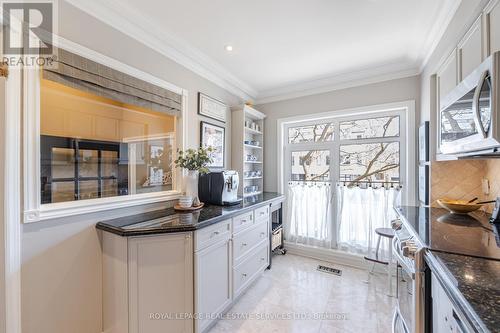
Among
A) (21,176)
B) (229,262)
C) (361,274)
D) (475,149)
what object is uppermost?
(475,149)

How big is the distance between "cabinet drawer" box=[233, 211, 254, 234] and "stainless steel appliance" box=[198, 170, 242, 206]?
24 cm

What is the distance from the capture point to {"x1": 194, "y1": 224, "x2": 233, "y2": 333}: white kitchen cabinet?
1.57m

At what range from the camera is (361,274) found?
2.66m

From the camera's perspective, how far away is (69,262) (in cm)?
144

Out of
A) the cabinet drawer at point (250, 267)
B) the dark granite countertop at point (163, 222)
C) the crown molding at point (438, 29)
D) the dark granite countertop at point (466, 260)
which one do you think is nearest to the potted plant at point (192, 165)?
the dark granite countertop at point (163, 222)

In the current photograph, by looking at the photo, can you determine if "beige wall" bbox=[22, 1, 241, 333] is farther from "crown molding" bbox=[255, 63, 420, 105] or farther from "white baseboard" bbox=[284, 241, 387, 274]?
"white baseboard" bbox=[284, 241, 387, 274]

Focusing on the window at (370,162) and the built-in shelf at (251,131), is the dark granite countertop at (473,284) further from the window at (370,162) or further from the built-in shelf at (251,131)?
the built-in shelf at (251,131)

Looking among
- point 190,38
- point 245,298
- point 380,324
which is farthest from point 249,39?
point 380,324

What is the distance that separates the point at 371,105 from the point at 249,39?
178 cm

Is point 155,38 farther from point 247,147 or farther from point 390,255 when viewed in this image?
point 390,255

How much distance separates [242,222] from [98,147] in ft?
4.75

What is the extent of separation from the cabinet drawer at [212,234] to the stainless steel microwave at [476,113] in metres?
1.70

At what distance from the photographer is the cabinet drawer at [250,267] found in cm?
203

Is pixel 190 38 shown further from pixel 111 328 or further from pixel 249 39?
pixel 111 328
